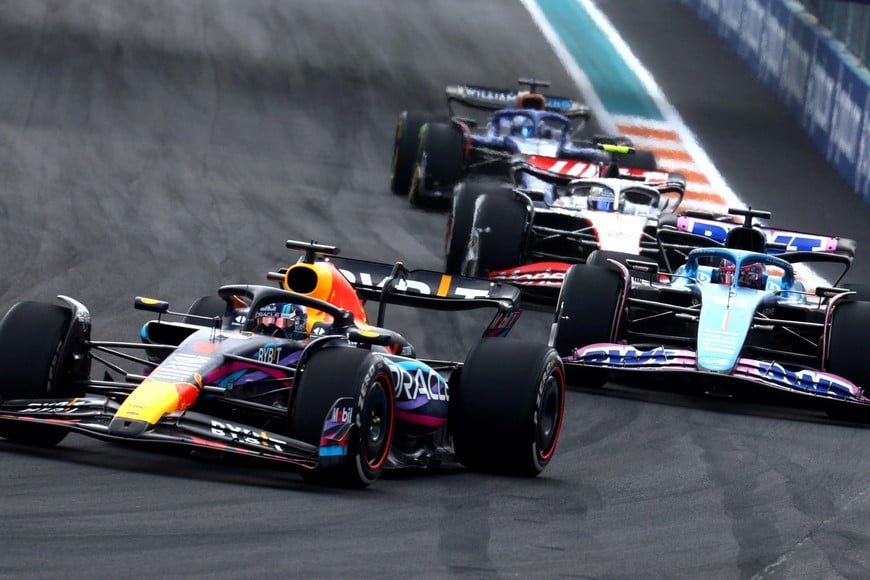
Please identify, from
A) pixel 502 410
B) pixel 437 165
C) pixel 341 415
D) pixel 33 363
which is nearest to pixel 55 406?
pixel 33 363

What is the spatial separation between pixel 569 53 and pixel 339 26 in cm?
485

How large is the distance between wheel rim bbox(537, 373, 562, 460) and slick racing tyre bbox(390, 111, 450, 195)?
14.5m

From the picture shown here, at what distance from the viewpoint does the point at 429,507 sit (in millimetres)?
10023

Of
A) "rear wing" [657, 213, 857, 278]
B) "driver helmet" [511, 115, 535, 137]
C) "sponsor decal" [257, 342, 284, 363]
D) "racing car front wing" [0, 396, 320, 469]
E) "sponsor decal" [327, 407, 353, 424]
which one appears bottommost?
"racing car front wing" [0, 396, 320, 469]

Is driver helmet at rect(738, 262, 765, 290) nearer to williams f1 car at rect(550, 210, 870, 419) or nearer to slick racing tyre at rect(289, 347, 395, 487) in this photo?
williams f1 car at rect(550, 210, 870, 419)

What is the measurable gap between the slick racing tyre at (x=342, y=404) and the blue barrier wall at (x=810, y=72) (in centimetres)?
1946

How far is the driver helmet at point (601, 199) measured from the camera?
832 inches

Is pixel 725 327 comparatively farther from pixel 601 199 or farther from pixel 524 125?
pixel 524 125

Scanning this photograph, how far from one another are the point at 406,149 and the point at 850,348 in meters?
12.2

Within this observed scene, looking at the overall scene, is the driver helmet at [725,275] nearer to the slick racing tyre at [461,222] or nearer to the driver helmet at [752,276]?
the driver helmet at [752,276]

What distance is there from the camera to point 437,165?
25.2m

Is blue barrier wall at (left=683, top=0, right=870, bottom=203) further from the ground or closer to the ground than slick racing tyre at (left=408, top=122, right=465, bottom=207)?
further from the ground

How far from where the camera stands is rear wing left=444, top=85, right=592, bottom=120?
27578 mm

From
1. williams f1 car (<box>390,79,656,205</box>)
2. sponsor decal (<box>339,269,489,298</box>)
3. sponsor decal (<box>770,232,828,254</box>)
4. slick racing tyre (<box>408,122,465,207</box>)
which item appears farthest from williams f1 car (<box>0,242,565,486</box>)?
williams f1 car (<box>390,79,656,205</box>)
